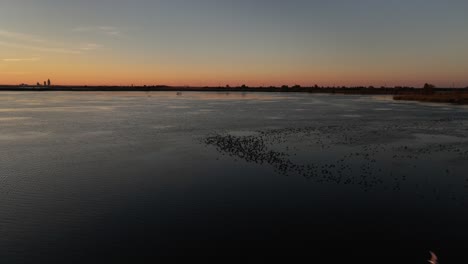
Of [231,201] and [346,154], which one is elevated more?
[346,154]

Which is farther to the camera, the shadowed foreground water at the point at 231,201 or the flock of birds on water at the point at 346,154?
the flock of birds on water at the point at 346,154

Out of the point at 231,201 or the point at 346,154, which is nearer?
the point at 231,201

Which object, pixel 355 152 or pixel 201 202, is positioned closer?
pixel 201 202

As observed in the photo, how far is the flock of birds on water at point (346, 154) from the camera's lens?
69.5 ft

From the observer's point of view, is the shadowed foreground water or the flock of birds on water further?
the flock of birds on water

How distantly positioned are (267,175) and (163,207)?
7.69 metres

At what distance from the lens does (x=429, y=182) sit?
19.9m

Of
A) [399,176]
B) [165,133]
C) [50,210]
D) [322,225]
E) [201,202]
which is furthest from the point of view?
[165,133]

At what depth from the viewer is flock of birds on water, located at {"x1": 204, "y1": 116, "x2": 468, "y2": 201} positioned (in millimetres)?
21188

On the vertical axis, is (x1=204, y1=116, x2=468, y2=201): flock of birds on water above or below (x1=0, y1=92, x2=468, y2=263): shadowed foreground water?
above

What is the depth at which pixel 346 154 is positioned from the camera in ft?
91.8

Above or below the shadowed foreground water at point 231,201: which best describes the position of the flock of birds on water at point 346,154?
above

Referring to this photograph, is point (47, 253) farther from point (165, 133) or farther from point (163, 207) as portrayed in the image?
point (165, 133)

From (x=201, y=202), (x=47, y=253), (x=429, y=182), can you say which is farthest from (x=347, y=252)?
→ (x=429, y=182)
